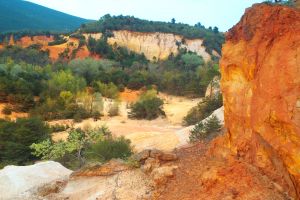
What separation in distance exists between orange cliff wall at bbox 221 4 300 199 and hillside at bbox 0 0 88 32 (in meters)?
110

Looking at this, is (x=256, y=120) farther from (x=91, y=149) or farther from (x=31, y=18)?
(x=31, y=18)

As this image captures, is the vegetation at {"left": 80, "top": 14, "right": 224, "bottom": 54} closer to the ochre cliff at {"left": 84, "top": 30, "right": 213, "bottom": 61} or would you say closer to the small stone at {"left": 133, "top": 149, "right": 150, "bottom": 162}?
the ochre cliff at {"left": 84, "top": 30, "right": 213, "bottom": 61}

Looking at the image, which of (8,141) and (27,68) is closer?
(8,141)

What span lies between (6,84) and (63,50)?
138 feet

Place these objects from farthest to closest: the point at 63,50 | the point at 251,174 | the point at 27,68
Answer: the point at 63,50 → the point at 27,68 → the point at 251,174

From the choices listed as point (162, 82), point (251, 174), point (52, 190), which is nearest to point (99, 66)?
point (162, 82)

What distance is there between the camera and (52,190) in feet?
38.0

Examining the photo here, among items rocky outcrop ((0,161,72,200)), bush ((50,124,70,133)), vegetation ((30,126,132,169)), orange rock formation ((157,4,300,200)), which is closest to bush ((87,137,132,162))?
vegetation ((30,126,132,169))

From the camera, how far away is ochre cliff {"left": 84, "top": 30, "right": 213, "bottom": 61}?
9300 centimetres

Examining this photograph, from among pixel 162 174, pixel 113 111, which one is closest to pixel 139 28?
pixel 113 111

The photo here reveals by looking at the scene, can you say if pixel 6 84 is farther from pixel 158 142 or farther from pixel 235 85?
pixel 235 85

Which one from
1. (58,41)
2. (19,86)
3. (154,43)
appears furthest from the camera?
(154,43)

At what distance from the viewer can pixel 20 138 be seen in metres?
26.6

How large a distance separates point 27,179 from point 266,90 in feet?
24.9
